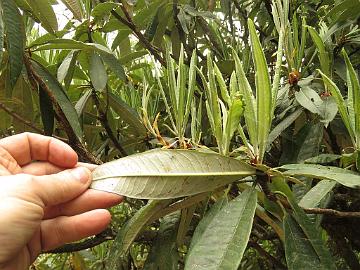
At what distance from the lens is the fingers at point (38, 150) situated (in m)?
0.84

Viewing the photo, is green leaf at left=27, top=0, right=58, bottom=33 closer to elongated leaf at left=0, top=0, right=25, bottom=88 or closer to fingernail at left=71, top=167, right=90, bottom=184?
elongated leaf at left=0, top=0, right=25, bottom=88

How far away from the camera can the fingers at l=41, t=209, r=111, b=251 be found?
0.76 meters

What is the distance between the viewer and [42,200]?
709 mm

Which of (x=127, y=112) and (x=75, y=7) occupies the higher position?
(x=75, y=7)

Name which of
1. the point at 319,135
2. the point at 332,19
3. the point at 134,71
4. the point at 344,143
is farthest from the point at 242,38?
the point at 319,135

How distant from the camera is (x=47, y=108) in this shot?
3.28 feet

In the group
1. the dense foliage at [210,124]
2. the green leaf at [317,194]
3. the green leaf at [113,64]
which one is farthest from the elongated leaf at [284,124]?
the green leaf at [113,64]

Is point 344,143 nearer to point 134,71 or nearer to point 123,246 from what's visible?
point 123,246

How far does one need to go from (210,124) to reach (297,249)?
249mm

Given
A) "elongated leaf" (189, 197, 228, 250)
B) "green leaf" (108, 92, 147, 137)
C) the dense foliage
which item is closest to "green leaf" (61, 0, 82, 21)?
the dense foliage

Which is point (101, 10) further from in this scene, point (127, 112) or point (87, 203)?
point (87, 203)

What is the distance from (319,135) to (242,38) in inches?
30.6

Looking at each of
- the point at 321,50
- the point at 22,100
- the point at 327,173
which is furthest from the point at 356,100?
the point at 22,100

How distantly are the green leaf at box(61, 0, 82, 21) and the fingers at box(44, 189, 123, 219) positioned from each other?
53cm
